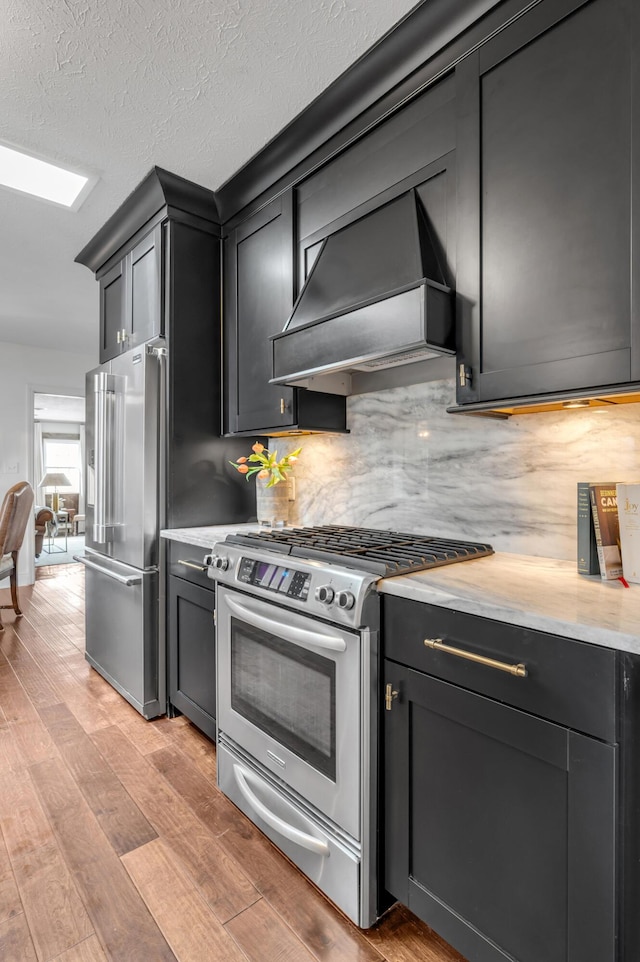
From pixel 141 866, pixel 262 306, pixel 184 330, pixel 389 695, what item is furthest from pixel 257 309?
pixel 141 866

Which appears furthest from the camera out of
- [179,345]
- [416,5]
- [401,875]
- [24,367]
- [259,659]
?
[24,367]

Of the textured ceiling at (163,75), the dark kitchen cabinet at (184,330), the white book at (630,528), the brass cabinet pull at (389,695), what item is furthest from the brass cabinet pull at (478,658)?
the textured ceiling at (163,75)

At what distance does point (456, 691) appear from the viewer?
1184 mm

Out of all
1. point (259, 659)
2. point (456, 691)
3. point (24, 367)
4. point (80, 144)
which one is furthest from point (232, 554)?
point (24, 367)

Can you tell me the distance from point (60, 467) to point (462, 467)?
38.0 feet

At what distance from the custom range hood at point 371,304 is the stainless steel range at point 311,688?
657 mm

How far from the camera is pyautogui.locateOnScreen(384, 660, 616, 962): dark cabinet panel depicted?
96 centimetres

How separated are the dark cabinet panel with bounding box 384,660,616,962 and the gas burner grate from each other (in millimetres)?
291

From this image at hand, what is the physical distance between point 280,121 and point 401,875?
2665mm

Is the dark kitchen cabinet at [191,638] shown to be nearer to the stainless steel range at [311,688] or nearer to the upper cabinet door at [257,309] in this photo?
the stainless steel range at [311,688]

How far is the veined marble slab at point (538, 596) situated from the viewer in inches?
38.2

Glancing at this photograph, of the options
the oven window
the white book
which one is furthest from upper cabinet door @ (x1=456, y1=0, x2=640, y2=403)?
the oven window

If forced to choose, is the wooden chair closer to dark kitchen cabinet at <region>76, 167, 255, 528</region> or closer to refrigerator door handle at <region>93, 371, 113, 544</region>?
refrigerator door handle at <region>93, 371, 113, 544</region>

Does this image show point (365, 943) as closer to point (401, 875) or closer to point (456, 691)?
point (401, 875)
